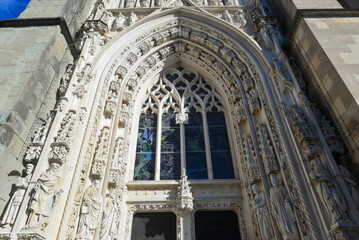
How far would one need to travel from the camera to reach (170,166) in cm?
739

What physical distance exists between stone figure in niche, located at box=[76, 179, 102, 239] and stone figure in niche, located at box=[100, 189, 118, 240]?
0.17m

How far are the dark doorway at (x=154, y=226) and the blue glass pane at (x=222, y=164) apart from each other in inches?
67.8

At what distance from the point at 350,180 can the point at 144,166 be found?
4.93 meters

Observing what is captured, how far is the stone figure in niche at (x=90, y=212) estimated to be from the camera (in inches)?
199

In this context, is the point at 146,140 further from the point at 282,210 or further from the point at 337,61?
the point at 337,61

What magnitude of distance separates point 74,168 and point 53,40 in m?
3.76

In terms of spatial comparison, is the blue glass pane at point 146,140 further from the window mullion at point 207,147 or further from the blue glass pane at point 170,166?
the window mullion at point 207,147

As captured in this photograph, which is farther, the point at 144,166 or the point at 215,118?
the point at 215,118

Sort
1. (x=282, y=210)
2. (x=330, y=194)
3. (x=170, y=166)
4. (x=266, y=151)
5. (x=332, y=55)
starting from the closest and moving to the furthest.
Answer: (x=330, y=194) → (x=282, y=210) → (x=332, y=55) → (x=266, y=151) → (x=170, y=166)

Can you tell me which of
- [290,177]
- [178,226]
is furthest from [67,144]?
[290,177]

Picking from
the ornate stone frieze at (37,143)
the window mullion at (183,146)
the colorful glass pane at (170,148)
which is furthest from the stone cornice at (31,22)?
the window mullion at (183,146)

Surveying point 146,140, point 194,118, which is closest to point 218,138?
point 194,118

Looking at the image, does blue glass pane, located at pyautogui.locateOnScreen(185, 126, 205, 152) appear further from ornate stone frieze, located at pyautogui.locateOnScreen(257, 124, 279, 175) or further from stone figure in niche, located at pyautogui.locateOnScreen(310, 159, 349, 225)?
stone figure in niche, located at pyautogui.locateOnScreen(310, 159, 349, 225)

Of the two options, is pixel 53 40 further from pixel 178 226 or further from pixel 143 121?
pixel 178 226
